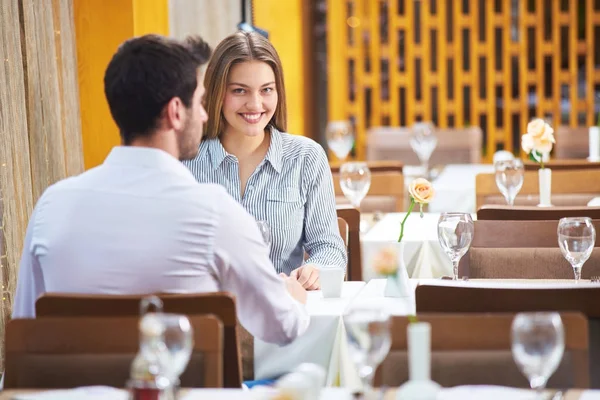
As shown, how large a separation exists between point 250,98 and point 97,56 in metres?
1.33

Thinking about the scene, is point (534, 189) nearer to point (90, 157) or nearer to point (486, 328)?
point (90, 157)

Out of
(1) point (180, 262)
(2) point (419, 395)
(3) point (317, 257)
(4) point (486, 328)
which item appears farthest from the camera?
(3) point (317, 257)

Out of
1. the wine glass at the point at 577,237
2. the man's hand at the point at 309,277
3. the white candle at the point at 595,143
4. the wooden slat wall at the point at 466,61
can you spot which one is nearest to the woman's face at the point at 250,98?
the man's hand at the point at 309,277

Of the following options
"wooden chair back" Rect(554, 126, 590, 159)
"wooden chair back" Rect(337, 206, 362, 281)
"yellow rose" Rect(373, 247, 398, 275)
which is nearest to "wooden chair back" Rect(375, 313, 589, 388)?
"yellow rose" Rect(373, 247, 398, 275)

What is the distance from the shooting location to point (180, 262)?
214 cm

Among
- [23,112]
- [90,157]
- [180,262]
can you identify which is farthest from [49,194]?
[90,157]

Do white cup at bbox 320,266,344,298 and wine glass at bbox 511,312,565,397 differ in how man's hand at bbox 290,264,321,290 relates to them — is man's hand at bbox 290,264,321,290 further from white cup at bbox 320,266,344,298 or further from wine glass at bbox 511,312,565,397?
wine glass at bbox 511,312,565,397

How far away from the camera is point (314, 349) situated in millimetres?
2469

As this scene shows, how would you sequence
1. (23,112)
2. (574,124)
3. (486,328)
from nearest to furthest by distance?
(486,328), (23,112), (574,124)

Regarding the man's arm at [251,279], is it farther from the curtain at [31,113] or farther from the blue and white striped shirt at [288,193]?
the curtain at [31,113]

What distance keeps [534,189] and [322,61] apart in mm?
5037

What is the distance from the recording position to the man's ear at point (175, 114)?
221 cm

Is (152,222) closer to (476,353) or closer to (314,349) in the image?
(314,349)

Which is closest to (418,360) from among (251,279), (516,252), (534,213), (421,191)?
(251,279)
